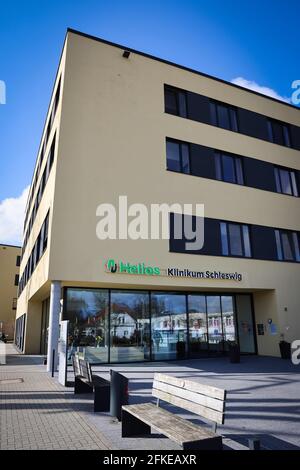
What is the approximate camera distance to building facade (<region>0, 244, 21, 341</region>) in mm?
51125

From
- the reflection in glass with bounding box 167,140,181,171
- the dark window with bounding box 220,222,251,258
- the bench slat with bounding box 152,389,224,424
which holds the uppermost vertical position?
the reflection in glass with bounding box 167,140,181,171

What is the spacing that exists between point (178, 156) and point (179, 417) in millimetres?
15087

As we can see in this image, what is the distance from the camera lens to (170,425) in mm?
4859

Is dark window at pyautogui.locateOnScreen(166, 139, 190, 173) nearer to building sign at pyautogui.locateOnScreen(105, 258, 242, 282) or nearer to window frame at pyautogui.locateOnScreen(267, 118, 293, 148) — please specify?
building sign at pyautogui.locateOnScreen(105, 258, 242, 282)

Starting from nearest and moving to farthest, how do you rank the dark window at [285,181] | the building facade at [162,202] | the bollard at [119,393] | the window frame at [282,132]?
1. the bollard at [119,393]
2. the building facade at [162,202]
3. the dark window at [285,181]
4. the window frame at [282,132]

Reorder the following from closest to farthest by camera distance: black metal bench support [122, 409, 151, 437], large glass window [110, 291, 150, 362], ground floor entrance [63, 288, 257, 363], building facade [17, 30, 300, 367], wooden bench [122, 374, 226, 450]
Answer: wooden bench [122, 374, 226, 450] → black metal bench support [122, 409, 151, 437] → building facade [17, 30, 300, 367] → ground floor entrance [63, 288, 257, 363] → large glass window [110, 291, 150, 362]

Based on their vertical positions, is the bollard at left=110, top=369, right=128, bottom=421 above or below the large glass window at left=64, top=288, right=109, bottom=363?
below

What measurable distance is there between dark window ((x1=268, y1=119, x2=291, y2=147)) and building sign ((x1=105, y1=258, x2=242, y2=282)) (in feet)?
32.4

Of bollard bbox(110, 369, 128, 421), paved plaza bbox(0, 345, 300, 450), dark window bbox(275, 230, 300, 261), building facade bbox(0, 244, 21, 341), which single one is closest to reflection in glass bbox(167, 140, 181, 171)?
dark window bbox(275, 230, 300, 261)

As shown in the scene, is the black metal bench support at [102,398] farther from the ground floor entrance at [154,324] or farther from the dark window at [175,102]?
the dark window at [175,102]

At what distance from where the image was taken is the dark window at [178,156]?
60.3 ft

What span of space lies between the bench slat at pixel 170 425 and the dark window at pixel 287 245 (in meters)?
16.2

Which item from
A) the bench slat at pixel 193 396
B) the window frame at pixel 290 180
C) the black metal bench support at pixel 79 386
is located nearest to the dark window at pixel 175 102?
the window frame at pixel 290 180
